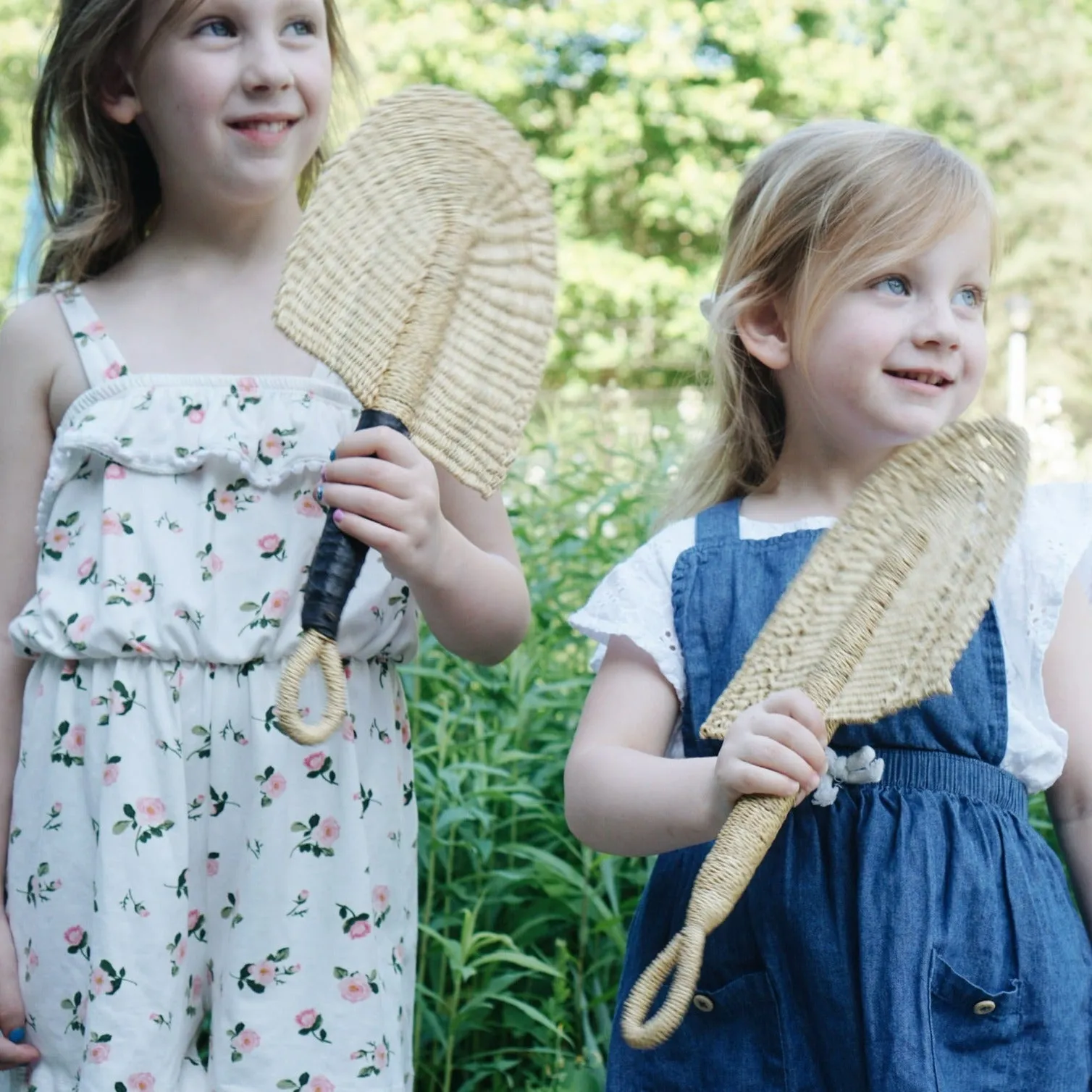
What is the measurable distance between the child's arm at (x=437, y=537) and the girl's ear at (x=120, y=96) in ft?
1.82

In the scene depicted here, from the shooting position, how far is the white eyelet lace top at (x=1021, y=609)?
4.91 ft

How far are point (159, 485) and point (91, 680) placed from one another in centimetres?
22

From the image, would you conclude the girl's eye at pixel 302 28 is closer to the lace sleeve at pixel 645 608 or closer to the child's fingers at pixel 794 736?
the lace sleeve at pixel 645 608

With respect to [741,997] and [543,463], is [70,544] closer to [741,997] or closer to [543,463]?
[741,997]

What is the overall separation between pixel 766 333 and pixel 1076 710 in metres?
0.53

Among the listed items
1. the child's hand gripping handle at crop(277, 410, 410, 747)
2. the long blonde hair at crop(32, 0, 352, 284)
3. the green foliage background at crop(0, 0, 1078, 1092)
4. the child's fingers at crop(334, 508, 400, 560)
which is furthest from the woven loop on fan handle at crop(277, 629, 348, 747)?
the green foliage background at crop(0, 0, 1078, 1092)

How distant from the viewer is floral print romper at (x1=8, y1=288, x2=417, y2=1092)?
1496 mm

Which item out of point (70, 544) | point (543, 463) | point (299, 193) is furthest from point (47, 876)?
point (543, 463)

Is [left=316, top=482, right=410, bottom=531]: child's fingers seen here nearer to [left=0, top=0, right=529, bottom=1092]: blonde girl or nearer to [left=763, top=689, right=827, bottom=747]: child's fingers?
[left=0, top=0, right=529, bottom=1092]: blonde girl

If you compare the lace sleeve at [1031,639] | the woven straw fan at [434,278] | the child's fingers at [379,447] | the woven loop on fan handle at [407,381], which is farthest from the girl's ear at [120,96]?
the lace sleeve at [1031,639]

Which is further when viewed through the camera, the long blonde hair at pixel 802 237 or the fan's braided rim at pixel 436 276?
the long blonde hair at pixel 802 237

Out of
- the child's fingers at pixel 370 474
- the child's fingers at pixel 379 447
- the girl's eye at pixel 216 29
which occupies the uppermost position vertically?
the girl's eye at pixel 216 29

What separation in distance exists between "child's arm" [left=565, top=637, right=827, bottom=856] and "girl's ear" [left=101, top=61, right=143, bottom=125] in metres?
0.84

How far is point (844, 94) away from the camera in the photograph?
43.4ft
